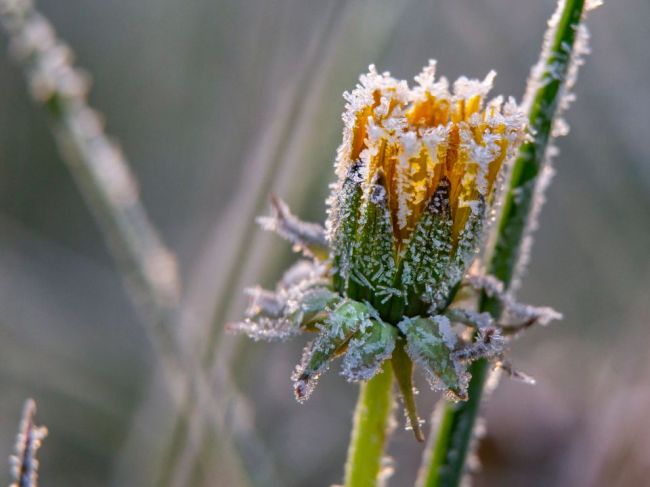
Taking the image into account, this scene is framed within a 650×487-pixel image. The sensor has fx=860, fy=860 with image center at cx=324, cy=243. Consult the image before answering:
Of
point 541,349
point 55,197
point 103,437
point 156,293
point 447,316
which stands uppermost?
point 55,197

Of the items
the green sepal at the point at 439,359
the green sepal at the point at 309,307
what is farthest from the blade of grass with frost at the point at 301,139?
the green sepal at the point at 439,359

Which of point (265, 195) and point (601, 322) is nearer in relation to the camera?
point (265, 195)

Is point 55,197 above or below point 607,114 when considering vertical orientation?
above

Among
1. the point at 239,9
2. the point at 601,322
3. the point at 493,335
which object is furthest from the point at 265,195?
the point at 239,9

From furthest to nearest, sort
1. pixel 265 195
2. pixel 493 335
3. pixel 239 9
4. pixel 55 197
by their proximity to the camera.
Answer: pixel 239 9 → pixel 55 197 → pixel 265 195 → pixel 493 335

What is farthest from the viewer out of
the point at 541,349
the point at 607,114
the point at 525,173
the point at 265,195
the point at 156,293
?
the point at 541,349

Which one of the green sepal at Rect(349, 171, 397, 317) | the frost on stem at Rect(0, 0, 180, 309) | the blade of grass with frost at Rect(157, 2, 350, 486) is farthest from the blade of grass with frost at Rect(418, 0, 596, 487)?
the blade of grass with frost at Rect(157, 2, 350, 486)

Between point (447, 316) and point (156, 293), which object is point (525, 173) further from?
point (156, 293)
